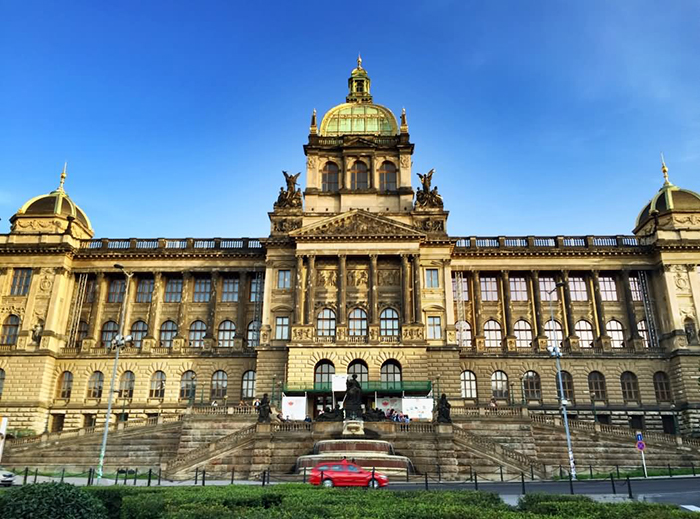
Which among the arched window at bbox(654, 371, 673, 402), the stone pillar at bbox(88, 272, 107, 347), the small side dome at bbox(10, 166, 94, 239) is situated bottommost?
the arched window at bbox(654, 371, 673, 402)

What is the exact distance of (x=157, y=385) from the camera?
64375 mm

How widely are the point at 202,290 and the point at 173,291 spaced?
3183 mm

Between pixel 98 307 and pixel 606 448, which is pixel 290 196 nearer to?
pixel 98 307

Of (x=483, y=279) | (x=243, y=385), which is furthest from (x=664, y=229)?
(x=243, y=385)

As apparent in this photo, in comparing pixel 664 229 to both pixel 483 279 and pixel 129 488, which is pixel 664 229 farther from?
pixel 129 488

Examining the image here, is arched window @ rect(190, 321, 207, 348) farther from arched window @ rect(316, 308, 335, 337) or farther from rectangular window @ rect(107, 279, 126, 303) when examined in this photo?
arched window @ rect(316, 308, 335, 337)

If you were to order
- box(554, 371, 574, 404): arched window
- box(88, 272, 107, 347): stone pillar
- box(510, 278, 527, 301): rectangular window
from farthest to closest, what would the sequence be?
box(510, 278, 527, 301): rectangular window
box(88, 272, 107, 347): stone pillar
box(554, 371, 574, 404): arched window

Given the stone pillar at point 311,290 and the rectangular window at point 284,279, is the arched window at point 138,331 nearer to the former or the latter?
the rectangular window at point 284,279

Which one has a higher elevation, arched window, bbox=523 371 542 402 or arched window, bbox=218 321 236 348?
arched window, bbox=218 321 236 348

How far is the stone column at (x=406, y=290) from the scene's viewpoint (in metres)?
59.9

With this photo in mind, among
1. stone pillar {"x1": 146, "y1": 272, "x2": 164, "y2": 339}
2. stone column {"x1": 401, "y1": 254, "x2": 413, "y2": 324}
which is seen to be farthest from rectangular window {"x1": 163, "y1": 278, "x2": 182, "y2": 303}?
stone column {"x1": 401, "y1": 254, "x2": 413, "y2": 324}

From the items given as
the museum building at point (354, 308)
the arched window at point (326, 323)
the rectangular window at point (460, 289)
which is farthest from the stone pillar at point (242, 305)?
the rectangular window at point (460, 289)

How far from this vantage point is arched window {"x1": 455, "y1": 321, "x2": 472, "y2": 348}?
216ft

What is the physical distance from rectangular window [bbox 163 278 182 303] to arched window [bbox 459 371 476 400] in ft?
102
